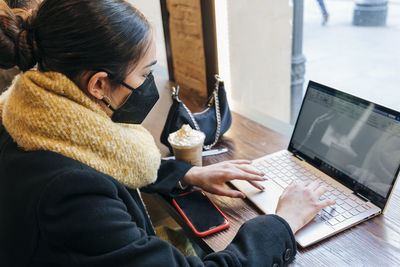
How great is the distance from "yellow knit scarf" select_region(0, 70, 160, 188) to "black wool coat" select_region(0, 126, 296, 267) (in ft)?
0.12

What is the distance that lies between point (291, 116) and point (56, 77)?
205 cm

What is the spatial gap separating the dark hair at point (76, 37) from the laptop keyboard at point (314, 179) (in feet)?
1.77

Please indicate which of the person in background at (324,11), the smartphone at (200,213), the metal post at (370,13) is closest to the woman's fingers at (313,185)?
the smartphone at (200,213)

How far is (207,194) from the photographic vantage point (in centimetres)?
104

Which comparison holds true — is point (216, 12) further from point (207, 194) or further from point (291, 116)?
point (291, 116)

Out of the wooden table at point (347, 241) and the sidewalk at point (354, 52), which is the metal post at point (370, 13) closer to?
the sidewalk at point (354, 52)

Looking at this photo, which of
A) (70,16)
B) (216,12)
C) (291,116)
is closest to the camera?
(70,16)

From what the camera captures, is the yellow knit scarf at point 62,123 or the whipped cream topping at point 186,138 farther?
the whipped cream topping at point 186,138

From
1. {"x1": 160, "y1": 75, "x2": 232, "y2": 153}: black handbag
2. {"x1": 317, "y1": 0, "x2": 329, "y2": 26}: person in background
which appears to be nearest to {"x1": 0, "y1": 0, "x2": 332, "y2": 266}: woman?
{"x1": 160, "y1": 75, "x2": 232, "y2": 153}: black handbag

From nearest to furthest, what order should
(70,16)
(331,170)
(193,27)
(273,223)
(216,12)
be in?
(70,16) → (273,223) → (331,170) → (216,12) → (193,27)

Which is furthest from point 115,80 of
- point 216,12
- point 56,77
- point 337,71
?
point 337,71

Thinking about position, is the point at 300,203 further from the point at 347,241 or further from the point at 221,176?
the point at 221,176

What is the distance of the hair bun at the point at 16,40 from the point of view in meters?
0.72

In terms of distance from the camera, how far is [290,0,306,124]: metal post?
232 centimetres
